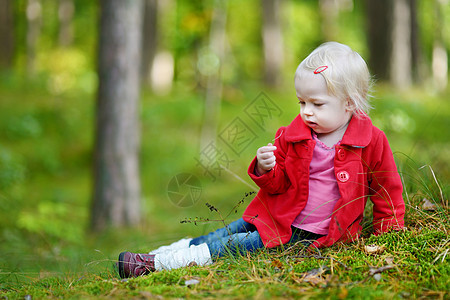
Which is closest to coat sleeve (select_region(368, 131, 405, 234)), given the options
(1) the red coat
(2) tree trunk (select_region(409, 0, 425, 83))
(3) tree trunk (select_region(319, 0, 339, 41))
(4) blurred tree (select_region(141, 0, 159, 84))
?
(1) the red coat

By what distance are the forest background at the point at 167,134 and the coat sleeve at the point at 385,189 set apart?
47cm

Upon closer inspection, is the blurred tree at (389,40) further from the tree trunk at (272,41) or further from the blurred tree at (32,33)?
the blurred tree at (32,33)

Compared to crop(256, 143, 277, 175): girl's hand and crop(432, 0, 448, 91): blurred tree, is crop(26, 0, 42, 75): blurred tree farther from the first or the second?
crop(432, 0, 448, 91): blurred tree

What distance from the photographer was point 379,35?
471 inches

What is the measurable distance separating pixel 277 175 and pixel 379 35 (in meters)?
10.5

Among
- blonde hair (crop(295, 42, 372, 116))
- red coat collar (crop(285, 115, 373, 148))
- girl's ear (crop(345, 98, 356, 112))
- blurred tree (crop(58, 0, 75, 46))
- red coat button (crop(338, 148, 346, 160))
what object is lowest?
red coat button (crop(338, 148, 346, 160))

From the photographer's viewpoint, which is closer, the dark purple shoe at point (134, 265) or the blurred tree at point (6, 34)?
the dark purple shoe at point (134, 265)

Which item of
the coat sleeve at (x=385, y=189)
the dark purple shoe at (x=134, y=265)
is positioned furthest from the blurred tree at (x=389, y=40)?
the dark purple shoe at (x=134, y=265)

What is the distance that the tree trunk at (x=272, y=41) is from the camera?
1409cm

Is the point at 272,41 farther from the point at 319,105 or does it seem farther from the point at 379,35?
the point at 319,105

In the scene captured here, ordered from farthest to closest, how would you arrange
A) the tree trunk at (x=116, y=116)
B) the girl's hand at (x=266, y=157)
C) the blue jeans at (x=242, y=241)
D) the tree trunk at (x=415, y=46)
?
the tree trunk at (x=415, y=46), the tree trunk at (x=116, y=116), the blue jeans at (x=242, y=241), the girl's hand at (x=266, y=157)

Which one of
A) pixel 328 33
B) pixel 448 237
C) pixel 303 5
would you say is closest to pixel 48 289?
pixel 448 237
